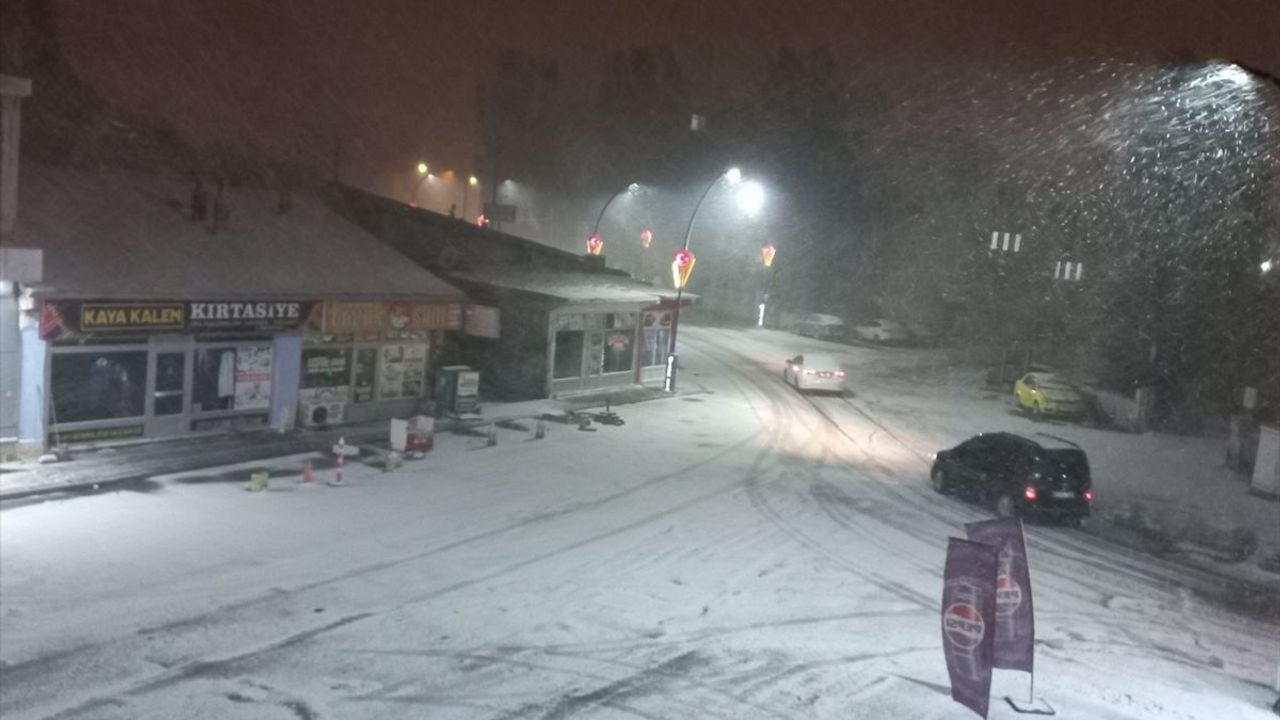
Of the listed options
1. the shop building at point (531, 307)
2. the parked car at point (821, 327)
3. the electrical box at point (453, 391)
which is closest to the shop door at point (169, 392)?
the electrical box at point (453, 391)

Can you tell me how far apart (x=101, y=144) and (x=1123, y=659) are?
4819cm

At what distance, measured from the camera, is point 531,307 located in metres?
29.0

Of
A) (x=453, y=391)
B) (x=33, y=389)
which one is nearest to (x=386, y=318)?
(x=453, y=391)

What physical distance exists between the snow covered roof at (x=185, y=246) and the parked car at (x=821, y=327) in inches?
1392

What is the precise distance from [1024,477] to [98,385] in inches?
641

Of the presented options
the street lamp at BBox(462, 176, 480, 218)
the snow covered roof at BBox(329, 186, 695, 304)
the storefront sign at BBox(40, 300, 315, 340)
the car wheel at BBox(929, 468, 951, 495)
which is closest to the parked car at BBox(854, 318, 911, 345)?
the snow covered roof at BBox(329, 186, 695, 304)

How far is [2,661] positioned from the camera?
9.27m

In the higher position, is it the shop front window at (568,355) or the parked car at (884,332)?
the parked car at (884,332)

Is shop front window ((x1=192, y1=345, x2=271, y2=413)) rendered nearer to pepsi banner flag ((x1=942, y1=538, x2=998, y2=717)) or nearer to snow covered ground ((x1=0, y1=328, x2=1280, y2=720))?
snow covered ground ((x1=0, y1=328, x2=1280, y2=720))

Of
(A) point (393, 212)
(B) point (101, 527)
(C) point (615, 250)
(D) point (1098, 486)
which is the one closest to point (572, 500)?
(B) point (101, 527)

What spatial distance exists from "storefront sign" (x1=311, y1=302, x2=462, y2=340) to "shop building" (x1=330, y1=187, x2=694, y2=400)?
279 cm

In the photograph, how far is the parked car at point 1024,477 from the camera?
58.7ft

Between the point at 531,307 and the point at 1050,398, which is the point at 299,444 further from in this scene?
the point at 1050,398

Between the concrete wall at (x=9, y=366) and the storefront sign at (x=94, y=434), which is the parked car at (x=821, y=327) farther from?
the concrete wall at (x=9, y=366)
